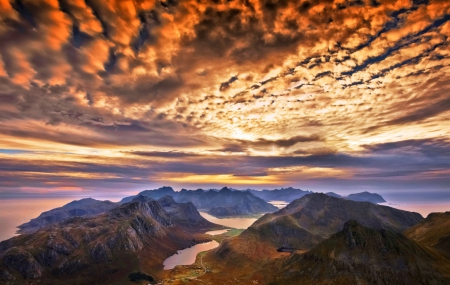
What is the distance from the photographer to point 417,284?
199750 millimetres

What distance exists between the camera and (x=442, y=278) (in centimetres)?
19800

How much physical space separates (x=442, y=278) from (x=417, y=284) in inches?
843
